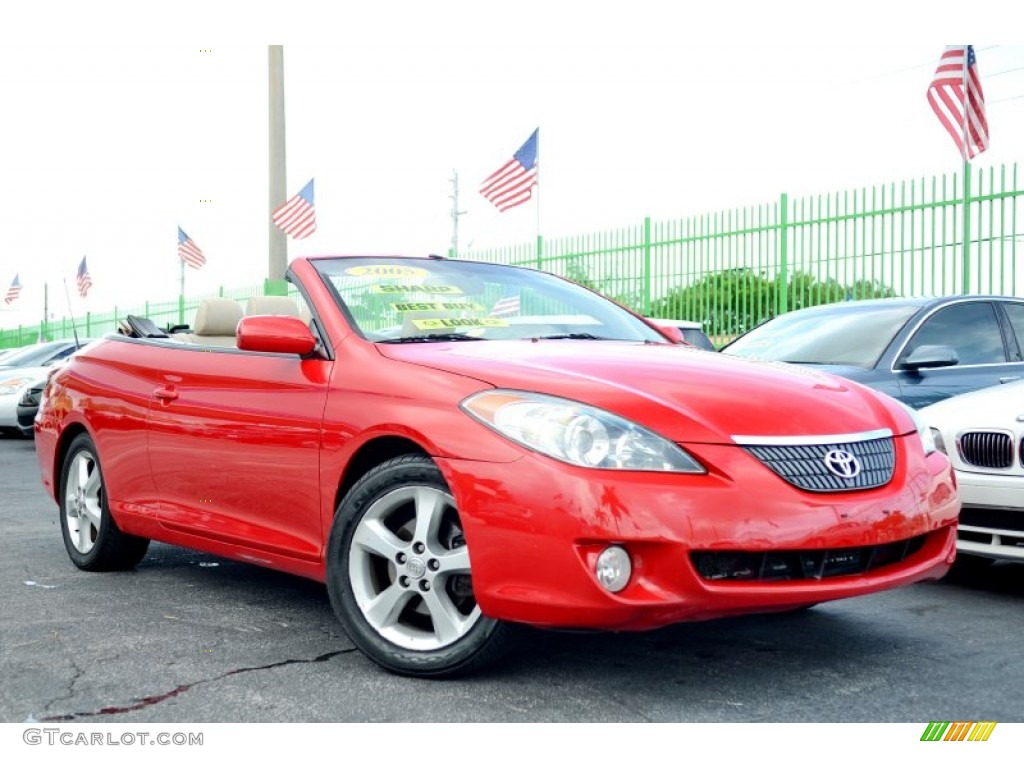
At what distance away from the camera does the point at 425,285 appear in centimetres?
464

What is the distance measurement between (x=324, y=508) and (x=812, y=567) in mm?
1585

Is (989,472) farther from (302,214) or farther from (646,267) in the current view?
(302,214)

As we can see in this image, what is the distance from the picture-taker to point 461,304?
Answer: 4559mm

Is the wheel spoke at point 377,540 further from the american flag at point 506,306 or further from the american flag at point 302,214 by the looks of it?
the american flag at point 302,214

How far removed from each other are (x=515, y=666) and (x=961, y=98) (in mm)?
11667

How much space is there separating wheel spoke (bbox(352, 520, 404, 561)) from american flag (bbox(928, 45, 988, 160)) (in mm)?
11334

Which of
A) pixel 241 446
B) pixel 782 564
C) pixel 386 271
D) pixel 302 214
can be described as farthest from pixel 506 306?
pixel 302 214

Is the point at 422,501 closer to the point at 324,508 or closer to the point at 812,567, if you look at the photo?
the point at 324,508

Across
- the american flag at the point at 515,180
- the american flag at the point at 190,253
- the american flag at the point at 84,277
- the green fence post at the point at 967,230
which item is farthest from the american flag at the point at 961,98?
the american flag at the point at 84,277

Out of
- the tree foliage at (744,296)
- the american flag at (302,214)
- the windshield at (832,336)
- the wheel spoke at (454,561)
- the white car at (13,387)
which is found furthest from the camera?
the american flag at (302,214)

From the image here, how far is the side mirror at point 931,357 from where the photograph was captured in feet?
21.9

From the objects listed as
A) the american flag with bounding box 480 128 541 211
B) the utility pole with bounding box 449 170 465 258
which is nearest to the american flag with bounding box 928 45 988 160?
the american flag with bounding box 480 128 541 211

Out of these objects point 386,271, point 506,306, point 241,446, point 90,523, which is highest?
point 386,271

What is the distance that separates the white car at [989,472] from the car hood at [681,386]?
118 cm
